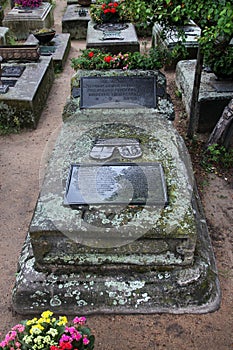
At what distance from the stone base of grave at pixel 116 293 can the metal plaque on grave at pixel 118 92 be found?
8.60 ft

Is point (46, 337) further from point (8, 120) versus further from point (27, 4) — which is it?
point (27, 4)

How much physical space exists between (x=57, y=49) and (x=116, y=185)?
6505 millimetres

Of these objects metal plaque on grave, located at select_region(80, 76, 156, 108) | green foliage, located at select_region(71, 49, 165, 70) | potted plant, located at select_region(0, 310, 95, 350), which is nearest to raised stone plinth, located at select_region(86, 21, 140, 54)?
green foliage, located at select_region(71, 49, 165, 70)

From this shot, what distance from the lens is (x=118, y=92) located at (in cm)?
529

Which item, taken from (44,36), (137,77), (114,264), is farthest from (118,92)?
(44,36)

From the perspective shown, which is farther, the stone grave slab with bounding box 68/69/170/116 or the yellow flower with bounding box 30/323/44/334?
the stone grave slab with bounding box 68/69/170/116

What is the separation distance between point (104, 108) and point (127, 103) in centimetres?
34

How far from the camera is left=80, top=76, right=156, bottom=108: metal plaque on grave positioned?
5.17 meters

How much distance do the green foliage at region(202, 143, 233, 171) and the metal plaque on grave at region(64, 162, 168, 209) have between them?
176 cm

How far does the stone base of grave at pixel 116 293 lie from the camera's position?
324cm

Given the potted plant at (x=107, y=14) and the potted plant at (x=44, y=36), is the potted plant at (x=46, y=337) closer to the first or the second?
the potted plant at (x=44, y=36)

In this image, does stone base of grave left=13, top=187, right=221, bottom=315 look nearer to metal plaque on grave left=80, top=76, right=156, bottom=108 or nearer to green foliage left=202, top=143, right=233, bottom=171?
green foliage left=202, top=143, right=233, bottom=171

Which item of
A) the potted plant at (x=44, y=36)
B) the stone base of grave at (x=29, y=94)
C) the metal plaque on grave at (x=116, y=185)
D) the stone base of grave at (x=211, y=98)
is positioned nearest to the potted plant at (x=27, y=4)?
the potted plant at (x=44, y=36)

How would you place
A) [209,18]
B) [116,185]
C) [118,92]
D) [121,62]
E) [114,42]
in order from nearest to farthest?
[116,185]
[209,18]
[118,92]
[121,62]
[114,42]
